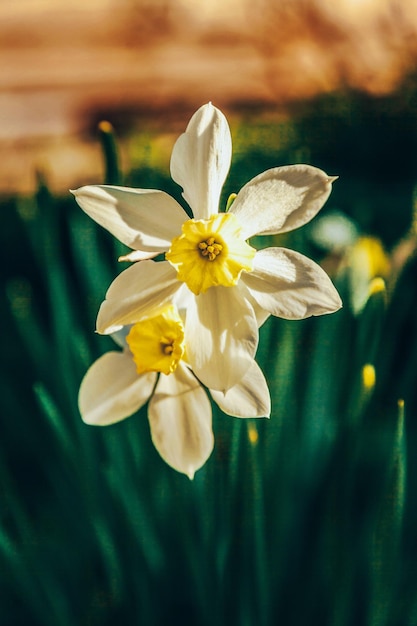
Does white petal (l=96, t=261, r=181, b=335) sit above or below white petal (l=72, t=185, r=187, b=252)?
below

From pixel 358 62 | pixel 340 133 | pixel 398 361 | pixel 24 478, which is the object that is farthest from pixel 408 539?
pixel 358 62

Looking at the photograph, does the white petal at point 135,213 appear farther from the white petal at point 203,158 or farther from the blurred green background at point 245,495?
the blurred green background at point 245,495

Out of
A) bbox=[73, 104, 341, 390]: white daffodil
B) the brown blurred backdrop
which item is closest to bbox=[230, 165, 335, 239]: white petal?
bbox=[73, 104, 341, 390]: white daffodil

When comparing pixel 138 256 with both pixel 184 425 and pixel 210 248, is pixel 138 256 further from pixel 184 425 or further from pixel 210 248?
pixel 184 425

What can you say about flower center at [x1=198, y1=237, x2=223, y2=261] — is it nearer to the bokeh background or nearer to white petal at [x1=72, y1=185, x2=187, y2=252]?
white petal at [x1=72, y1=185, x2=187, y2=252]

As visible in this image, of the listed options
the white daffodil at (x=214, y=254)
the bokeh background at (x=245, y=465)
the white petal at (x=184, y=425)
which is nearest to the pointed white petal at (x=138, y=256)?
the white daffodil at (x=214, y=254)

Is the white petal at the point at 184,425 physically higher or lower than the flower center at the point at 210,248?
lower
